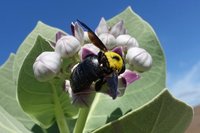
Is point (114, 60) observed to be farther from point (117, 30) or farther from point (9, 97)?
point (9, 97)

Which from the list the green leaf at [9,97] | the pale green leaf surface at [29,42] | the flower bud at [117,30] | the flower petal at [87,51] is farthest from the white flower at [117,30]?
the green leaf at [9,97]

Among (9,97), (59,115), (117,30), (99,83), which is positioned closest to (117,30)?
(117,30)

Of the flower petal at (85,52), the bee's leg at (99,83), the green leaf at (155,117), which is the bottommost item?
the green leaf at (155,117)

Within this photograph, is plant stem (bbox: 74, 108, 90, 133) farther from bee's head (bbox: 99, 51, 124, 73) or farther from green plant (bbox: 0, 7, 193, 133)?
bee's head (bbox: 99, 51, 124, 73)

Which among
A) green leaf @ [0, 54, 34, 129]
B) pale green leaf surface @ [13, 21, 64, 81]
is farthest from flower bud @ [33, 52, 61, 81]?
green leaf @ [0, 54, 34, 129]

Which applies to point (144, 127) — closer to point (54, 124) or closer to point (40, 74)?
point (40, 74)

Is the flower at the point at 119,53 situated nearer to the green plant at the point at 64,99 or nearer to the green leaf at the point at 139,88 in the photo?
the green plant at the point at 64,99

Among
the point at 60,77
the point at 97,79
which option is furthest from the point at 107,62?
the point at 60,77
